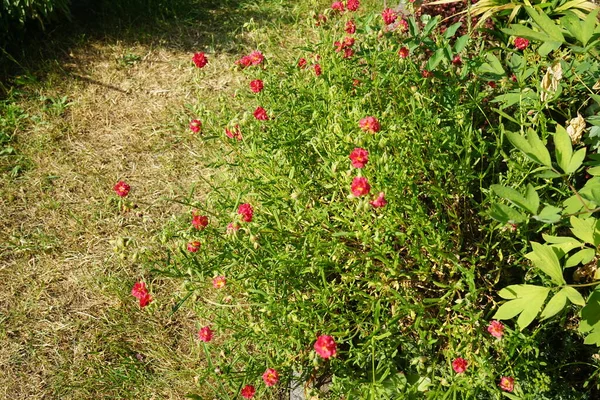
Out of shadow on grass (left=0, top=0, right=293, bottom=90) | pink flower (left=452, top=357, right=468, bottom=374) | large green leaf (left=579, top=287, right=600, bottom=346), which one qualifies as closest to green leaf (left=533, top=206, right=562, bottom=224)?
large green leaf (left=579, top=287, right=600, bottom=346)

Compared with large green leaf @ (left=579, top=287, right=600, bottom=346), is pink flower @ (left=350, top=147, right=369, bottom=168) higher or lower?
higher

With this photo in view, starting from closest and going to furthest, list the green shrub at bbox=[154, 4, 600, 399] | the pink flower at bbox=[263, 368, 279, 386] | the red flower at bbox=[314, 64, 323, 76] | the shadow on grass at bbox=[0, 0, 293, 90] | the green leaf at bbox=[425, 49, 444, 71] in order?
the pink flower at bbox=[263, 368, 279, 386]
the green shrub at bbox=[154, 4, 600, 399]
the green leaf at bbox=[425, 49, 444, 71]
the red flower at bbox=[314, 64, 323, 76]
the shadow on grass at bbox=[0, 0, 293, 90]

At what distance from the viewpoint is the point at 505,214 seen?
5.34ft

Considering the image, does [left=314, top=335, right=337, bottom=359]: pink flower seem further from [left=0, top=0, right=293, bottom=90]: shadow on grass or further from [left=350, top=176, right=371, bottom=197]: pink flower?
[left=0, top=0, right=293, bottom=90]: shadow on grass

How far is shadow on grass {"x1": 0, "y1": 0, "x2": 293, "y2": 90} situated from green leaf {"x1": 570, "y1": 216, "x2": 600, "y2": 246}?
2.90 m

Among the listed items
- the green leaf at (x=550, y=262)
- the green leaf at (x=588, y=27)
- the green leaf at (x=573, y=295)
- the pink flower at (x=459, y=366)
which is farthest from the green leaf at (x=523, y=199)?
the pink flower at (x=459, y=366)

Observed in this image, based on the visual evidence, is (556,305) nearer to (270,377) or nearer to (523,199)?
(523,199)

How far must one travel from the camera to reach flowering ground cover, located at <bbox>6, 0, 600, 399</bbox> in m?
1.95

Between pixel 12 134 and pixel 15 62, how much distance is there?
0.61 metres

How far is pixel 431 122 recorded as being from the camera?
217cm

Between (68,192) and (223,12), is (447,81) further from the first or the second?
(223,12)

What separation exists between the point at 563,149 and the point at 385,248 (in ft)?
2.14

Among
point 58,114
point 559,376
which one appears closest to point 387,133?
point 559,376

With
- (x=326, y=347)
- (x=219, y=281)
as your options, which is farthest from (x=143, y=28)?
(x=326, y=347)
